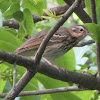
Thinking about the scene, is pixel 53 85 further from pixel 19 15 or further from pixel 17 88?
pixel 17 88

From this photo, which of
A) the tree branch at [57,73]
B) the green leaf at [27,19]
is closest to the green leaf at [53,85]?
the tree branch at [57,73]

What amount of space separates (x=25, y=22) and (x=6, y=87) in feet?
1.89

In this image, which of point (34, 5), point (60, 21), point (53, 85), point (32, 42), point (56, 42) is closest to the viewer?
point (60, 21)

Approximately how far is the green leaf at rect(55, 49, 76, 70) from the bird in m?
0.05

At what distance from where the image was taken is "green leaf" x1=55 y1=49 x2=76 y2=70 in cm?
245

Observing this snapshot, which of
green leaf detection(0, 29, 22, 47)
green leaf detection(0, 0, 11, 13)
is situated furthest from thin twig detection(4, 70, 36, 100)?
green leaf detection(0, 0, 11, 13)

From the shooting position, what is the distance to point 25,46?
2510mm

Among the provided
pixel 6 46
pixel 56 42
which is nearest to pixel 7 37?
pixel 6 46

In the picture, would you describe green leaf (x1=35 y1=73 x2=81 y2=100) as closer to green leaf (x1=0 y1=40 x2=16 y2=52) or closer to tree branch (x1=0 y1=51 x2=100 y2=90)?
tree branch (x1=0 y1=51 x2=100 y2=90)

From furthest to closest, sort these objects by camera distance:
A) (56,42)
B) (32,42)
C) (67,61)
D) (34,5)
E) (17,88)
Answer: (56,42), (32,42), (67,61), (34,5), (17,88)

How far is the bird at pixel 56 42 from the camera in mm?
2570

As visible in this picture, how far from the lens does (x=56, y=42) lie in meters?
2.89

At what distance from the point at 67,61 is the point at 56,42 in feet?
1.48

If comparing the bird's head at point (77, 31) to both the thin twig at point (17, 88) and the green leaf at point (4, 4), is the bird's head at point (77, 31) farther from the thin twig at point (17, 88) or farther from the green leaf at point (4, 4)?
the thin twig at point (17, 88)
